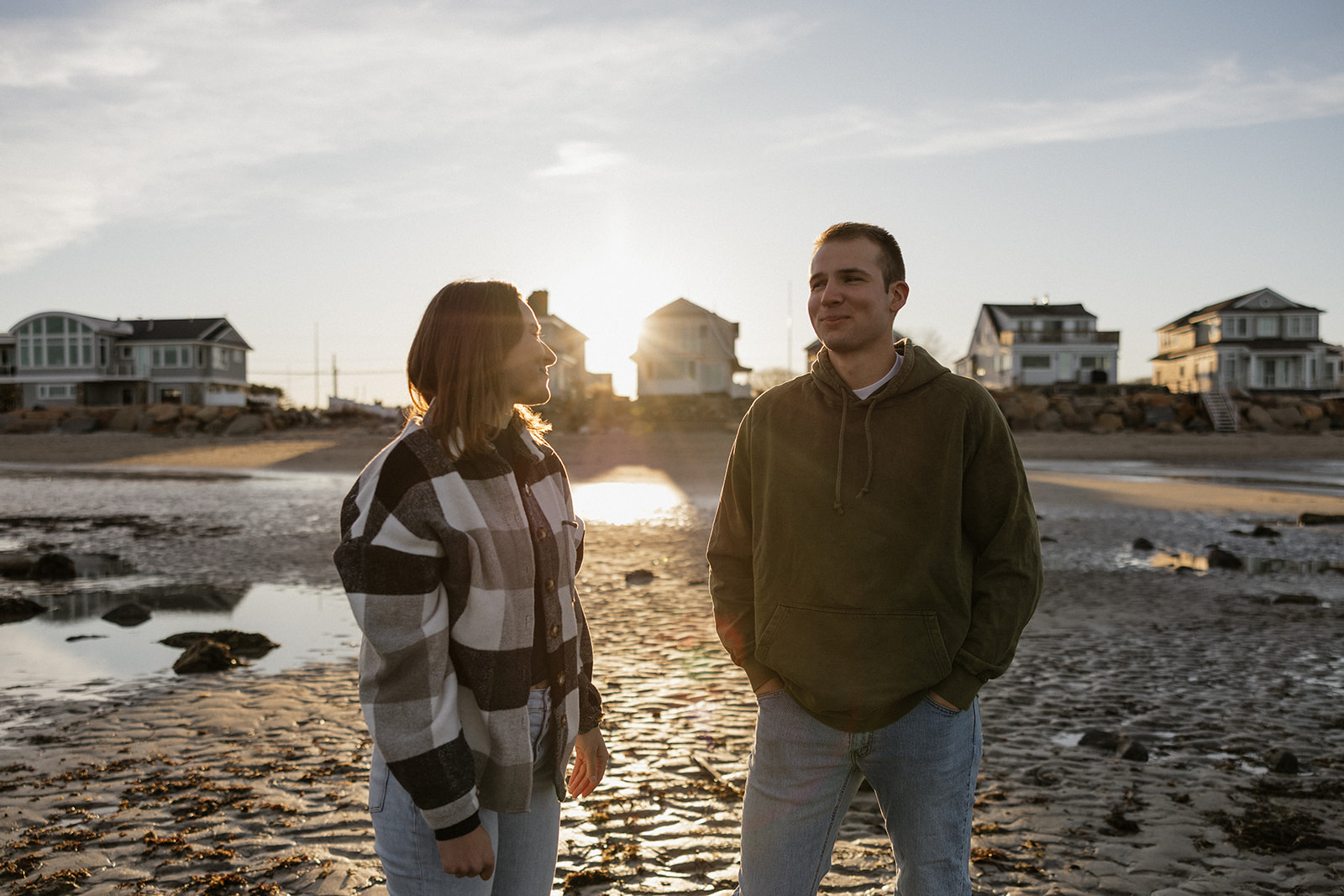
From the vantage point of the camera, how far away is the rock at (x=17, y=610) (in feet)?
32.2

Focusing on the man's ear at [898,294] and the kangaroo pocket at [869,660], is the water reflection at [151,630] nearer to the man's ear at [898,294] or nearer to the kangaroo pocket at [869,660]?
the kangaroo pocket at [869,660]

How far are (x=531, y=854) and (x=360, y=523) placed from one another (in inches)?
38.5

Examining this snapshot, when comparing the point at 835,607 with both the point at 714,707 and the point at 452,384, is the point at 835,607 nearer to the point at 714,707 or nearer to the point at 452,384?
the point at 452,384

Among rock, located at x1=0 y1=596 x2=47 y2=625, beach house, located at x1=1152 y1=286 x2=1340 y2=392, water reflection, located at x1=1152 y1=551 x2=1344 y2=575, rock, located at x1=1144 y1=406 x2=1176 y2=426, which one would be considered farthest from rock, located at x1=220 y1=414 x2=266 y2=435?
beach house, located at x1=1152 y1=286 x2=1340 y2=392

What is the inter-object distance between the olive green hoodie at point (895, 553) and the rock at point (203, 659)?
6515 mm

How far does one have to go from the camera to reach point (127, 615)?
969 cm

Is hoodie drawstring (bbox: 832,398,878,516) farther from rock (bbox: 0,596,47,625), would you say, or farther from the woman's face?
rock (bbox: 0,596,47,625)

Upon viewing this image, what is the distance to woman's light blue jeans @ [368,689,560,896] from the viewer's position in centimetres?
218

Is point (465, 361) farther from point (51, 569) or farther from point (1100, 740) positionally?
point (51, 569)

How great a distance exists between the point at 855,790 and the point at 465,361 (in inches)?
63.9

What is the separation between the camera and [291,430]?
50938 millimetres

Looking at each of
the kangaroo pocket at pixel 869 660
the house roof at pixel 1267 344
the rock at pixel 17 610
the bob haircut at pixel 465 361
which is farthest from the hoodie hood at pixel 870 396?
the house roof at pixel 1267 344

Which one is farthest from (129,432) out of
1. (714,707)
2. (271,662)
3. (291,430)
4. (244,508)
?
(714,707)

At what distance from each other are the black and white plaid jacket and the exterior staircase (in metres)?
55.9
